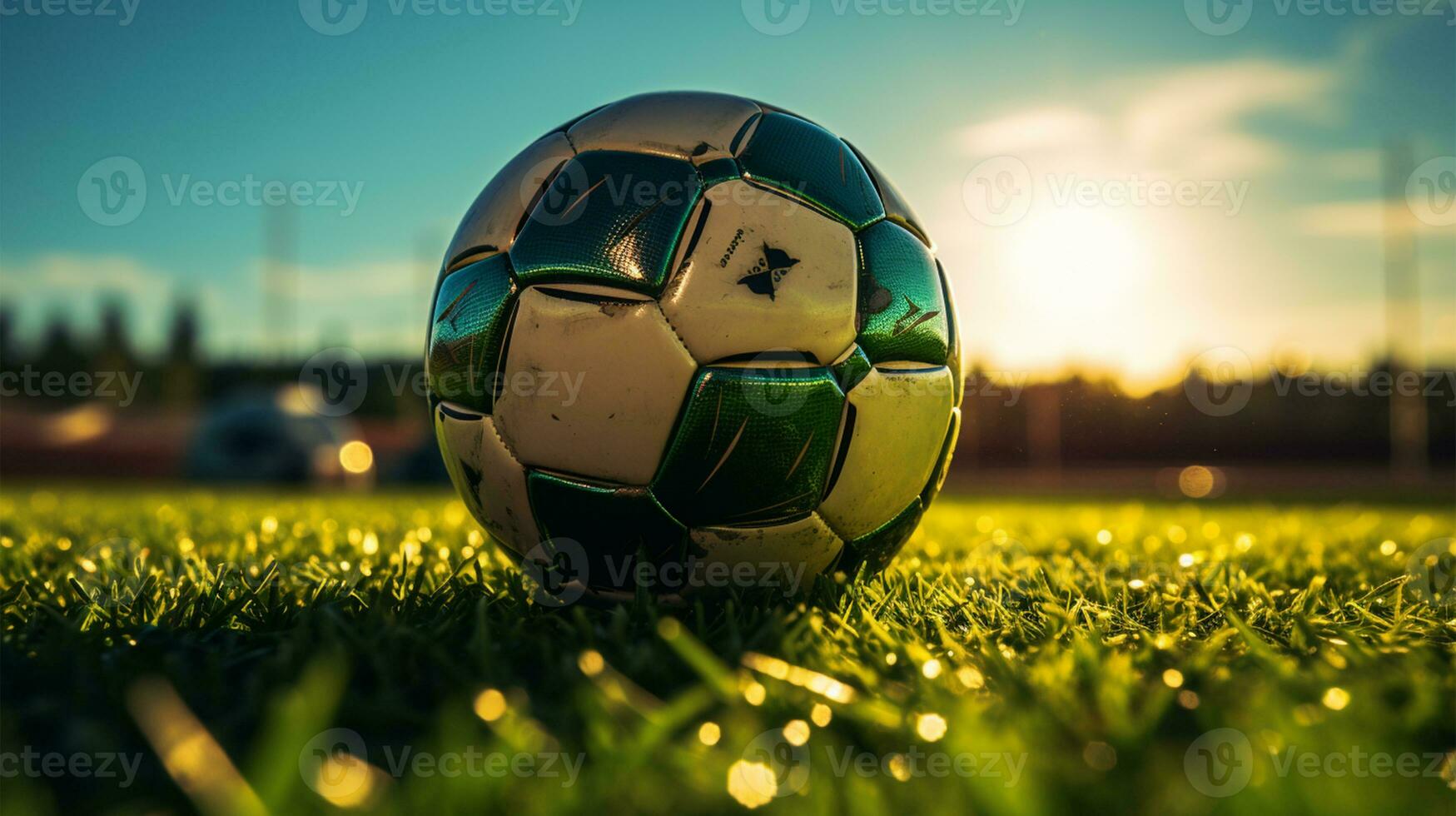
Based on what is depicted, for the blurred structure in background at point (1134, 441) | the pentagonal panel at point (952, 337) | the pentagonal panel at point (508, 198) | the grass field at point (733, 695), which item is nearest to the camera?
the grass field at point (733, 695)

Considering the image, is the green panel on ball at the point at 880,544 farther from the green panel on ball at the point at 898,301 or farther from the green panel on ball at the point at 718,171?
the green panel on ball at the point at 718,171

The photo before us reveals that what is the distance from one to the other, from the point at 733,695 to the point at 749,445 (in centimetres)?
76

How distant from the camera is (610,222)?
2.15 metres

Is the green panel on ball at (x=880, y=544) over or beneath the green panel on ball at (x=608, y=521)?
beneath

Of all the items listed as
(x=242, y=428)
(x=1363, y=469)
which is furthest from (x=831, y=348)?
(x=1363, y=469)

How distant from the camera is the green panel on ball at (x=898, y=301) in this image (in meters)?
2.23

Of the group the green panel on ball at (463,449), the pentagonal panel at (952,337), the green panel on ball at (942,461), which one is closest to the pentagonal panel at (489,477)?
the green panel on ball at (463,449)

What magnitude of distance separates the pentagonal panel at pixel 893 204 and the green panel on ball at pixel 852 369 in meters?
0.46

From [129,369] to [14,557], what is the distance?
67.6 metres

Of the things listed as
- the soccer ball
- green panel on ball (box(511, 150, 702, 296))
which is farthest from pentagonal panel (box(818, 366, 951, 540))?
green panel on ball (box(511, 150, 702, 296))

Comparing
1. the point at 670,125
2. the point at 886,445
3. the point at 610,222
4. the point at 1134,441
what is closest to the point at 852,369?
the point at 886,445

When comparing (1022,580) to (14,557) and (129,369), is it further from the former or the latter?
(129,369)

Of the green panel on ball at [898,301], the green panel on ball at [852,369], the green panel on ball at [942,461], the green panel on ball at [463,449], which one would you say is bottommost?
the green panel on ball at [942,461]

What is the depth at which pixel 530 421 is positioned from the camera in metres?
2.17
